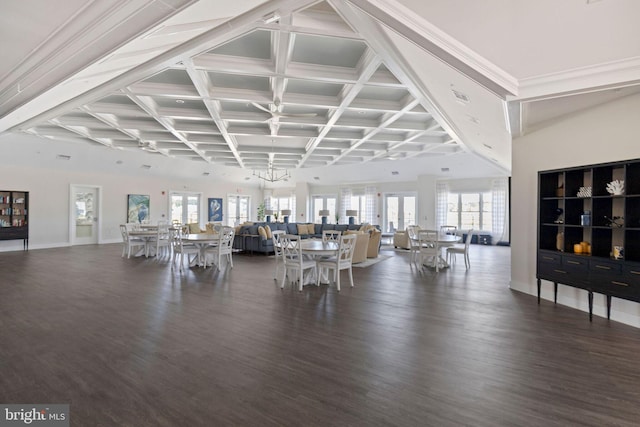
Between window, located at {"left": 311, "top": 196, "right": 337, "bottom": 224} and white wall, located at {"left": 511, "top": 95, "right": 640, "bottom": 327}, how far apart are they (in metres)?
11.5

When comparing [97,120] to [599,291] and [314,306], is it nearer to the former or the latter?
[314,306]

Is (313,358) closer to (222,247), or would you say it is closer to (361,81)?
(361,81)

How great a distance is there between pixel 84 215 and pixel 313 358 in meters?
12.6

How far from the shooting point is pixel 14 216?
9969 millimetres

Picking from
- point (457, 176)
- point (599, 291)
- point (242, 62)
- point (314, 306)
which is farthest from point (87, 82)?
point (457, 176)

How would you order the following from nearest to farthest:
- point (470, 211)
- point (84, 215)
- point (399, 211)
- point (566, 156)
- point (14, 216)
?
point (566, 156) → point (14, 216) → point (84, 215) → point (470, 211) → point (399, 211)

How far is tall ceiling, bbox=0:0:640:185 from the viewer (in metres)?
2.62

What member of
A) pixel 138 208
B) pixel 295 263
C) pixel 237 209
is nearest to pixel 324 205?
pixel 237 209

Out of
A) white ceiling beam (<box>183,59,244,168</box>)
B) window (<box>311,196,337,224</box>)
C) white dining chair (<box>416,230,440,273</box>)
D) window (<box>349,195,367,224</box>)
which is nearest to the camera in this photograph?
white ceiling beam (<box>183,59,244,168</box>)

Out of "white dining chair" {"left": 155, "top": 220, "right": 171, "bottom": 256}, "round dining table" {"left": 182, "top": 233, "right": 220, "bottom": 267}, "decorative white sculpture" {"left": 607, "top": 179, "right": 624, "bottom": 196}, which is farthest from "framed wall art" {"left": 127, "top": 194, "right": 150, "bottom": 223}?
"decorative white sculpture" {"left": 607, "top": 179, "right": 624, "bottom": 196}

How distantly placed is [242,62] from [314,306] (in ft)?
11.9

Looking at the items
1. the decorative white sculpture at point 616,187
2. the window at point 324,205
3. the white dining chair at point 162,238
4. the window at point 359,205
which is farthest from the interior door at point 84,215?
the decorative white sculpture at point 616,187

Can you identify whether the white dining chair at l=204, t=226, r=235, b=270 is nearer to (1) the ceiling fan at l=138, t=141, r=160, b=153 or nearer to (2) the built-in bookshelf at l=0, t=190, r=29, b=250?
(1) the ceiling fan at l=138, t=141, r=160, b=153

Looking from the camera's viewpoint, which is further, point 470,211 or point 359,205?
point 359,205
